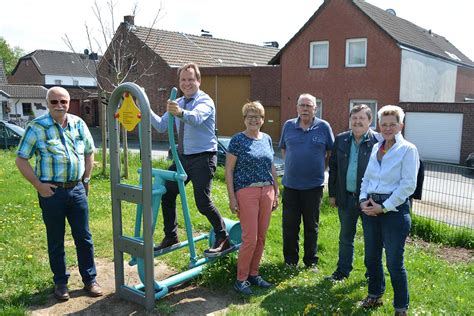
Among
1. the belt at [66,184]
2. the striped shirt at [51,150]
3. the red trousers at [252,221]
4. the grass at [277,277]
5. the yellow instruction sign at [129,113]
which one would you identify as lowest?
the grass at [277,277]

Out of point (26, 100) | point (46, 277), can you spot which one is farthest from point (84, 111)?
point (46, 277)

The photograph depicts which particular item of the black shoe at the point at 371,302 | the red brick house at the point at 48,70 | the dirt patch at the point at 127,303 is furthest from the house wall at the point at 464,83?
the red brick house at the point at 48,70

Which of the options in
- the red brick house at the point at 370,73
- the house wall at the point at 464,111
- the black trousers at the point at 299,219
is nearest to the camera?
the black trousers at the point at 299,219

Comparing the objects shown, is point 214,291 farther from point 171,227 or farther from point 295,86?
point 295,86

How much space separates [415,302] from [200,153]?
2398mm

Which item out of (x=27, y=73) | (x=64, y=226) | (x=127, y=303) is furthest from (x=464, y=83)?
(x=27, y=73)

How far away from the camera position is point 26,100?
3856cm

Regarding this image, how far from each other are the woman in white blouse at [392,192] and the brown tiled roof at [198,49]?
2500 cm

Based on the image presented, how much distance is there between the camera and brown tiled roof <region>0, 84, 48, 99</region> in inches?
1497

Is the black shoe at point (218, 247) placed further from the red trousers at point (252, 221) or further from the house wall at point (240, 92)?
the house wall at point (240, 92)

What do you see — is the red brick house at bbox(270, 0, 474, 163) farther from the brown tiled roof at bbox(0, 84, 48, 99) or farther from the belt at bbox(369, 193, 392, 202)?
the brown tiled roof at bbox(0, 84, 48, 99)

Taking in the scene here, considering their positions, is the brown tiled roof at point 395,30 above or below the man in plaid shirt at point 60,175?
above

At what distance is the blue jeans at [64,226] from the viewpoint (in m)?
3.98

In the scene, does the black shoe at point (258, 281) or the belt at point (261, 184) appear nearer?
the belt at point (261, 184)
